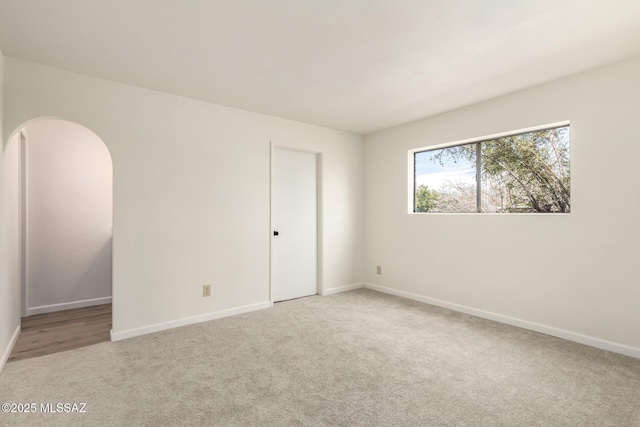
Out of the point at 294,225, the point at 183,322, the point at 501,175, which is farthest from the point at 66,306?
the point at 501,175

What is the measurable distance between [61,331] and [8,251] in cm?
96

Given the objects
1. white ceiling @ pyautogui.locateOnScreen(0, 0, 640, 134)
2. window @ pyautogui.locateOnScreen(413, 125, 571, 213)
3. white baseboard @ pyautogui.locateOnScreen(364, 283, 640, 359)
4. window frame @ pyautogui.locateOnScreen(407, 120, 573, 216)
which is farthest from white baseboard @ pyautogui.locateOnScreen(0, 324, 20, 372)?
window @ pyautogui.locateOnScreen(413, 125, 571, 213)

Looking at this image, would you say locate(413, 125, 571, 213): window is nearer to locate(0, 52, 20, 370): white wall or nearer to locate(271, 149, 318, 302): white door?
locate(271, 149, 318, 302): white door

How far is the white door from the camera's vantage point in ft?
13.5

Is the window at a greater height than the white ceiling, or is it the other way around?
the white ceiling

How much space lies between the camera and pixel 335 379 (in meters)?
2.16

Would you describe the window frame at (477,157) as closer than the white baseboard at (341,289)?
Yes

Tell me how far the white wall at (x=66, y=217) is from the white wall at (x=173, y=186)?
4.70 ft

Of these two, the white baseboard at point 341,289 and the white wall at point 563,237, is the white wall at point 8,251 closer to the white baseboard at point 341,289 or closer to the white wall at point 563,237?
the white baseboard at point 341,289

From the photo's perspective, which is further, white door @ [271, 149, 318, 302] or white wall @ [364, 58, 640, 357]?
white door @ [271, 149, 318, 302]

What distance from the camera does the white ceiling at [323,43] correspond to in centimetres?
188

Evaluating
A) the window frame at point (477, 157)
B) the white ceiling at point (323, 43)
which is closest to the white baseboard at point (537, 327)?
the window frame at point (477, 157)

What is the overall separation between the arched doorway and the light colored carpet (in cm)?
119

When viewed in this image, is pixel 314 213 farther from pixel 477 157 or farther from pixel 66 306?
pixel 66 306
